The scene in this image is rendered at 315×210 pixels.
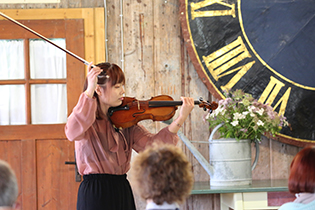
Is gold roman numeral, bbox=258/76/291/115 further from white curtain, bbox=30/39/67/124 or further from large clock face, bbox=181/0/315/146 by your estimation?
white curtain, bbox=30/39/67/124

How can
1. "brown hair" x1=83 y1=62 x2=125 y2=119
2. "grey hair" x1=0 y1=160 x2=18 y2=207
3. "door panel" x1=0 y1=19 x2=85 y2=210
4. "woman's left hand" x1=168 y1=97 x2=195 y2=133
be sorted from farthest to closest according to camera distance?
"door panel" x1=0 y1=19 x2=85 y2=210
"woman's left hand" x1=168 y1=97 x2=195 y2=133
"brown hair" x1=83 y1=62 x2=125 y2=119
"grey hair" x1=0 y1=160 x2=18 y2=207

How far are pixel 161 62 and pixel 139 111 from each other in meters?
0.87

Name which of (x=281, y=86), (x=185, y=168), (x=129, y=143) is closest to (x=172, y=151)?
(x=185, y=168)

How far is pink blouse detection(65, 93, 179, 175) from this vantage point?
1508 millimetres

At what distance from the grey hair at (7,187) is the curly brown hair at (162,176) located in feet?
1.05

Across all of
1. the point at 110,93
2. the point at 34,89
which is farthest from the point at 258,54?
the point at 34,89

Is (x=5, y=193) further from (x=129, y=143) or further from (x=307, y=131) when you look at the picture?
(x=307, y=131)

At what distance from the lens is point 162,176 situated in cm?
104

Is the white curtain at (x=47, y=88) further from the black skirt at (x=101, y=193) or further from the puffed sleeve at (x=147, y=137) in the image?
the black skirt at (x=101, y=193)

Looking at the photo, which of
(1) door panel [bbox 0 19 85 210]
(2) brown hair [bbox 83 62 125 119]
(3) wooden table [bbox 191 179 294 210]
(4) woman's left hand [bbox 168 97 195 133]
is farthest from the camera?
(1) door panel [bbox 0 19 85 210]

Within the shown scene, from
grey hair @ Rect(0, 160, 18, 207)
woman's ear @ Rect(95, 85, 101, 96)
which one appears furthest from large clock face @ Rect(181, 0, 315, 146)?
grey hair @ Rect(0, 160, 18, 207)

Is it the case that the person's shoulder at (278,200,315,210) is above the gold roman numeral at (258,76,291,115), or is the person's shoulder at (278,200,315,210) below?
below

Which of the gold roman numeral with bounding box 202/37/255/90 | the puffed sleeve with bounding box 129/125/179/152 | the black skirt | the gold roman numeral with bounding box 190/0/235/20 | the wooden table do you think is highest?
the gold roman numeral with bounding box 190/0/235/20

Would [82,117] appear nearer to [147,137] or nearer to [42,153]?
[147,137]
